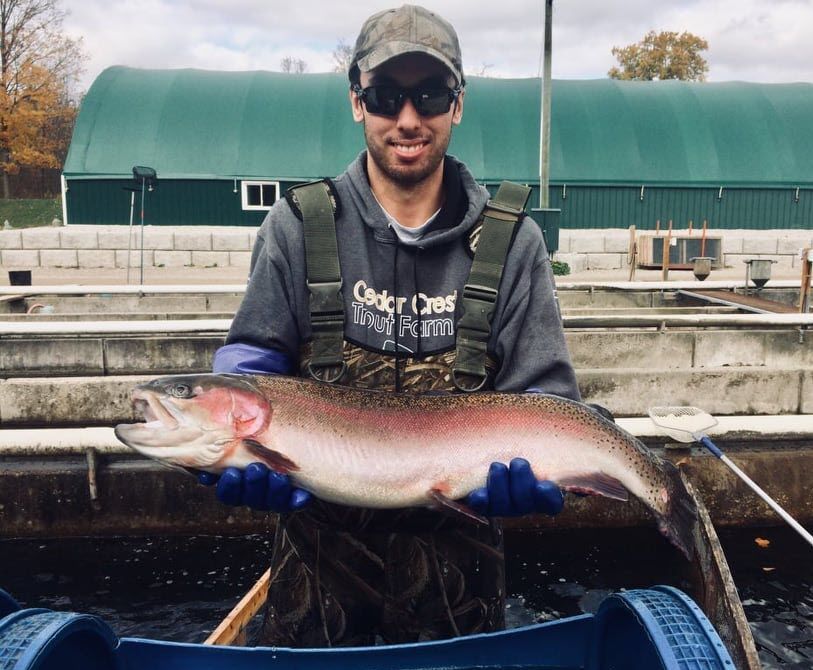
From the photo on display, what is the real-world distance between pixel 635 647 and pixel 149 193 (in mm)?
25417

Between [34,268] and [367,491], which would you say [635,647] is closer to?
[367,491]

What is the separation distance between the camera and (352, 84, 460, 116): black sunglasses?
2.71 meters

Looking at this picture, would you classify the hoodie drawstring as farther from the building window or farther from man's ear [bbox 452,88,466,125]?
the building window

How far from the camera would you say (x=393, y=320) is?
2.79m

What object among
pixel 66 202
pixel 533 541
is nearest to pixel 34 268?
pixel 66 202

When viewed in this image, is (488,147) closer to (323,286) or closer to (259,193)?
(259,193)

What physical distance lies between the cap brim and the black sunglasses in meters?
0.08

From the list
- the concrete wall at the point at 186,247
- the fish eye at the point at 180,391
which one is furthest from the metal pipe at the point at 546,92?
the fish eye at the point at 180,391

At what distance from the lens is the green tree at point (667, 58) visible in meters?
52.3

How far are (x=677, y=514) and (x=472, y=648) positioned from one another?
90 cm

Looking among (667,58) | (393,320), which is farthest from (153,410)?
(667,58)

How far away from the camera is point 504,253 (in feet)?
9.02

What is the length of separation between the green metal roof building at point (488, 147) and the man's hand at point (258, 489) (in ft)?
77.5

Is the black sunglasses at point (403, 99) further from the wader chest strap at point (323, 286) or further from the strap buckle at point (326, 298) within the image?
the strap buckle at point (326, 298)
